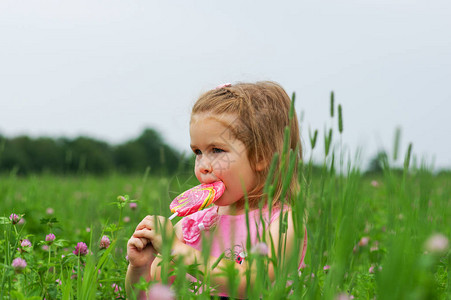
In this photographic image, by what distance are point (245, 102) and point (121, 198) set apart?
2.05ft

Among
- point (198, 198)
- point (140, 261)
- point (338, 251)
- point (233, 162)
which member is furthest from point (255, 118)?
point (338, 251)

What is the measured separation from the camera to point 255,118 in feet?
6.56

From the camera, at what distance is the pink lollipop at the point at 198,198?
1827 mm

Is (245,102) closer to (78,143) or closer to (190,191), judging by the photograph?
(190,191)

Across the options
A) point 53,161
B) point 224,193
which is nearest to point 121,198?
point 224,193

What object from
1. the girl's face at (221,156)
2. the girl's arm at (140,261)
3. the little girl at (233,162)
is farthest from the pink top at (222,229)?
the girl's arm at (140,261)

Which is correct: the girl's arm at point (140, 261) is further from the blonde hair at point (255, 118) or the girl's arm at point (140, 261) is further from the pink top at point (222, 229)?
the blonde hair at point (255, 118)

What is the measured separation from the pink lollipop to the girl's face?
0.04 metres

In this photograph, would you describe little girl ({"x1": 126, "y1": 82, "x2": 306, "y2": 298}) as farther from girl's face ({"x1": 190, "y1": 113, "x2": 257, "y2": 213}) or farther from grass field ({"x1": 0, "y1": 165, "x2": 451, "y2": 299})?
grass field ({"x1": 0, "y1": 165, "x2": 451, "y2": 299})

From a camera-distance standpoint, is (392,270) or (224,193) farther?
(224,193)

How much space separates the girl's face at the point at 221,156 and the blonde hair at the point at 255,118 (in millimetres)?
31

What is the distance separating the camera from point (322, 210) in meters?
1.33

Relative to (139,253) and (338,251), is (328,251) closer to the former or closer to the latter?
(338,251)

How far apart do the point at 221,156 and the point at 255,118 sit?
22 cm
